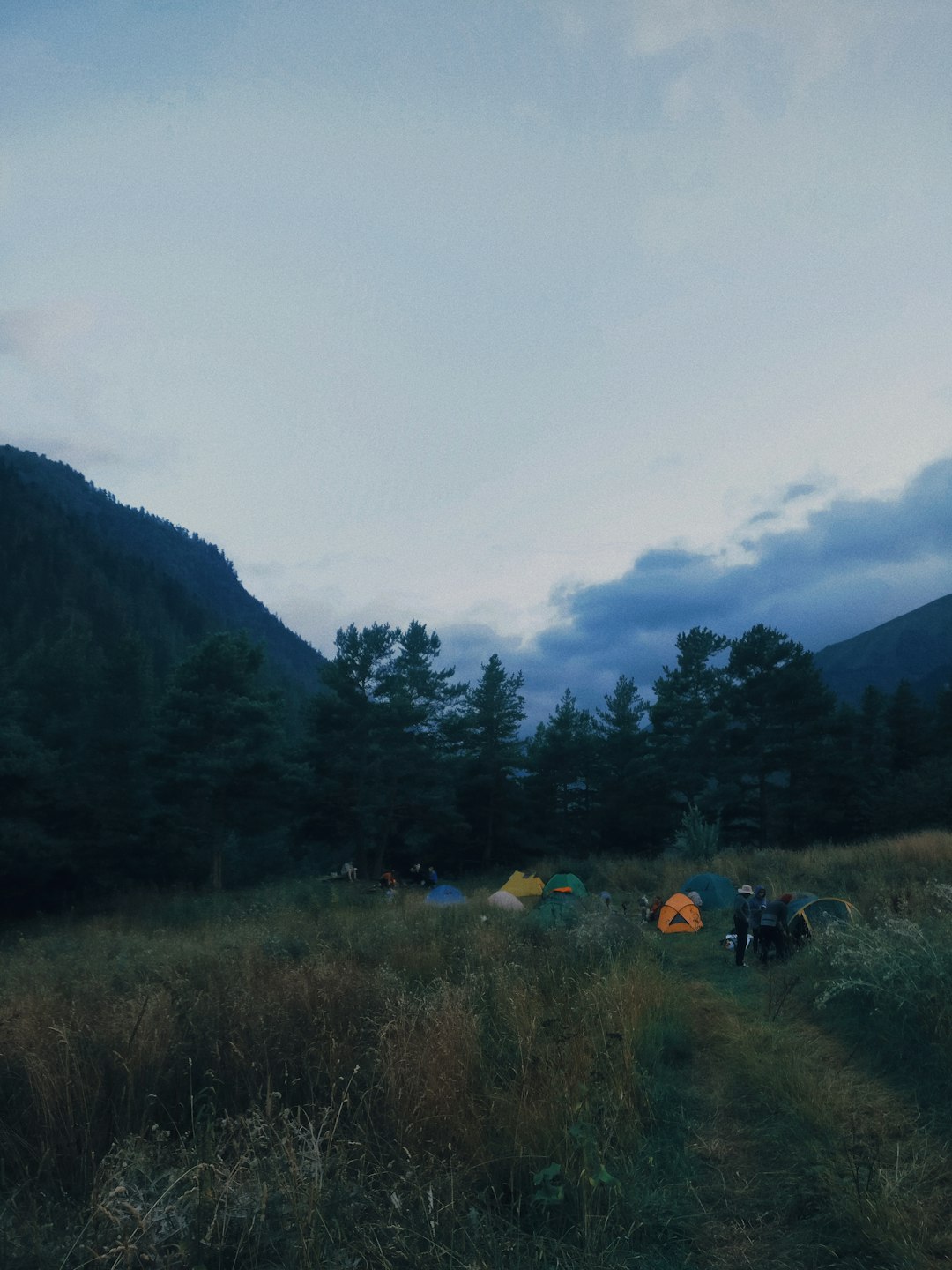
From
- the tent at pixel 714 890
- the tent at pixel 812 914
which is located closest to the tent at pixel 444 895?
the tent at pixel 714 890

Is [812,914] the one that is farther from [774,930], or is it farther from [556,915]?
[556,915]

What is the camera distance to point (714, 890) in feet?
64.4

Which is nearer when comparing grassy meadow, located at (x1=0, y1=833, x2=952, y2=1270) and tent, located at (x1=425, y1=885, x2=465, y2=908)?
grassy meadow, located at (x1=0, y1=833, x2=952, y2=1270)

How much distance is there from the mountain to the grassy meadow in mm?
160376

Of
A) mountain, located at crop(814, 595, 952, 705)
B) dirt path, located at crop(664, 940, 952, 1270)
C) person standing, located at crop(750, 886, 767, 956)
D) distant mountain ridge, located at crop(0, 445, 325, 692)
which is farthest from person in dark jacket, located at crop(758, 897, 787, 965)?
mountain, located at crop(814, 595, 952, 705)

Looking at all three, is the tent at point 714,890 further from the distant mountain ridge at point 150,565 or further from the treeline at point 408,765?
the distant mountain ridge at point 150,565

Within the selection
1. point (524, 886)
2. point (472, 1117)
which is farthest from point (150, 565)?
point (472, 1117)

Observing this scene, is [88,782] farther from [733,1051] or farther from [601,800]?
[733,1051]

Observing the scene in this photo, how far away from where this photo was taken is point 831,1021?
24.5 ft

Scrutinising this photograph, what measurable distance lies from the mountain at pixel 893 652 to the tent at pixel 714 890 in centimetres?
14652

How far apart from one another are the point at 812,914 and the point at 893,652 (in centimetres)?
18163

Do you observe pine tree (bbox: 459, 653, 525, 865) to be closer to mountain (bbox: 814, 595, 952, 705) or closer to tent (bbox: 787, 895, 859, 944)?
tent (bbox: 787, 895, 859, 944)

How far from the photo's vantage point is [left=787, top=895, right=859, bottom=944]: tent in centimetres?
1171

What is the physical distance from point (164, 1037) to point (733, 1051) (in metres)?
4.66
